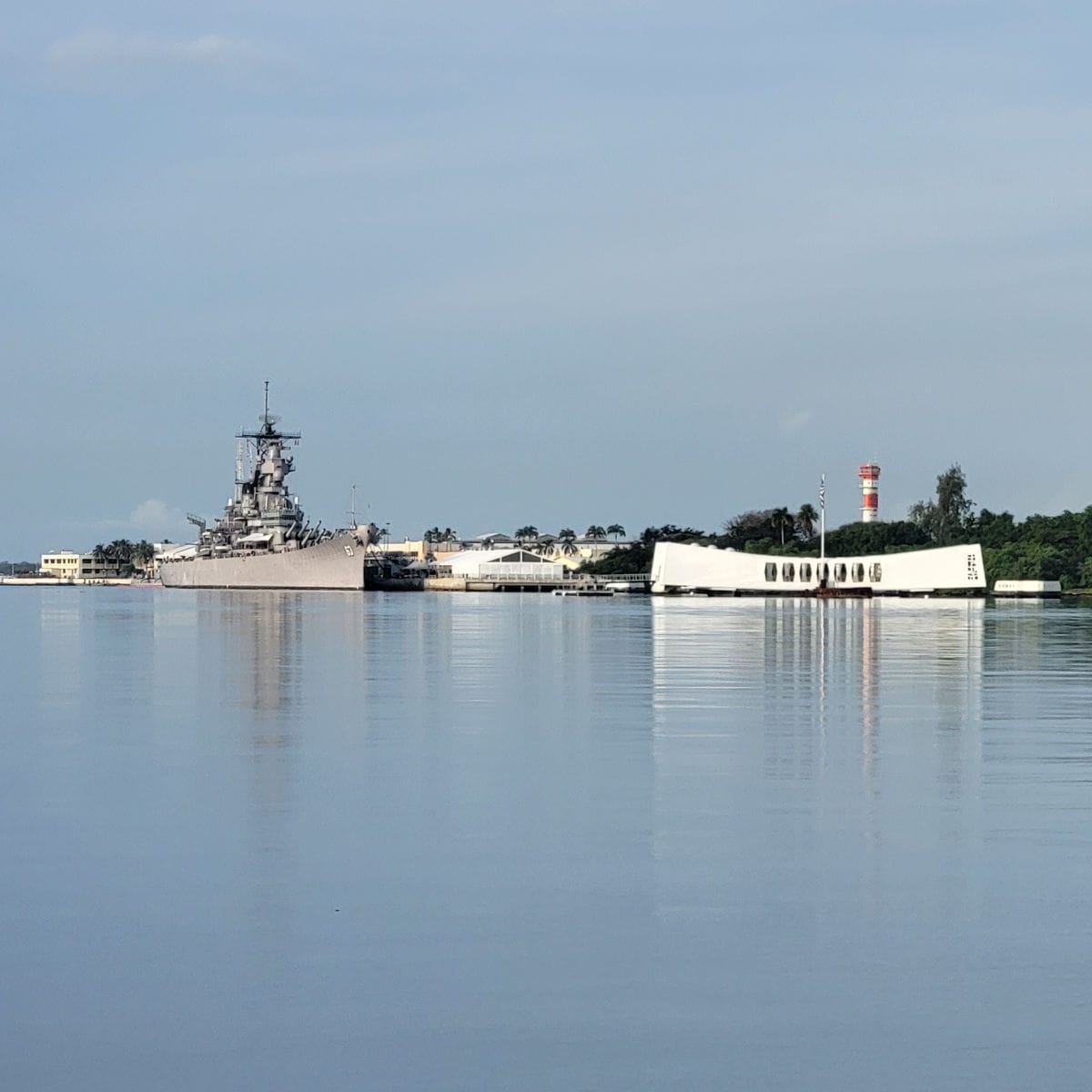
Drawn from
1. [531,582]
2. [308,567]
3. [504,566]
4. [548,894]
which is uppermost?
[308,567]

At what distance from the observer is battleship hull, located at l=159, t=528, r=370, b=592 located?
137 m

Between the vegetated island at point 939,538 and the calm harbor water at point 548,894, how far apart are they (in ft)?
336

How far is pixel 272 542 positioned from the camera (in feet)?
456

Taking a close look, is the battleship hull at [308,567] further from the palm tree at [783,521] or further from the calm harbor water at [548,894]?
the calm harbor water at [548,894]

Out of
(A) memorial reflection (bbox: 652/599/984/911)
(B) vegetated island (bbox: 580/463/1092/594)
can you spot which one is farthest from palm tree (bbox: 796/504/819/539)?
(A) memorial reflection (bbox: 652/599/984/911)

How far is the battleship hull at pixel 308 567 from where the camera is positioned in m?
137

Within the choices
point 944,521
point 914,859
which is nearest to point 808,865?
point 914,859

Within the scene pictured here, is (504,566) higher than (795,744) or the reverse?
higher

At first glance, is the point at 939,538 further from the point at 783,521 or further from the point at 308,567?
the point at 308,567

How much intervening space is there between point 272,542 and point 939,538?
5745cm

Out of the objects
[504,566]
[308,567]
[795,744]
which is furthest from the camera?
[504,566]

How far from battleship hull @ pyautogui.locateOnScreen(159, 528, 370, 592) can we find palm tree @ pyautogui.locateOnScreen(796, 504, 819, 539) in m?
42.9

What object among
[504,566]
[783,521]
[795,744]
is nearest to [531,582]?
[504,566]

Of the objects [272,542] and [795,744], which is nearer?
[795,744]
